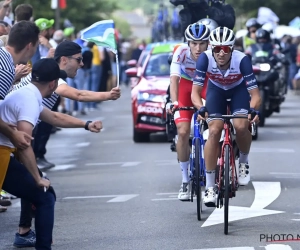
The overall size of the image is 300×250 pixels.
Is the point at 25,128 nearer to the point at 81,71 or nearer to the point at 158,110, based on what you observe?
the point at 158,110

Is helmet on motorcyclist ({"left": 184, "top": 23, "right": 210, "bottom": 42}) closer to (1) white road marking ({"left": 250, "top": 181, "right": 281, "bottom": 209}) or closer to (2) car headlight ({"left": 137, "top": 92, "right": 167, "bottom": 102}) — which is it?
(1) white road marking ({"left": 250, "top": 181, "right": 281, "bottom": 209})

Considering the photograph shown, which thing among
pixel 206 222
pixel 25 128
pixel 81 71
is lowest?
pixel 81 71

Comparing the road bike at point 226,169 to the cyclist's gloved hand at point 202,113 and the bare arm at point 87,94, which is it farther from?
the bare arm at point 87,94

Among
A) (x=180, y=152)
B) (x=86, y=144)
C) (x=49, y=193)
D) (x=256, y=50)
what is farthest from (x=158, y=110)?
(x=49, y=193)

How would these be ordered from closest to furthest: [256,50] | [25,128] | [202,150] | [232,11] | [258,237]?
[25,128], [258,237], [202,150], [232,11], [256,50]

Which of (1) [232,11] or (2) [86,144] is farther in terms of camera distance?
(2) [86,144]

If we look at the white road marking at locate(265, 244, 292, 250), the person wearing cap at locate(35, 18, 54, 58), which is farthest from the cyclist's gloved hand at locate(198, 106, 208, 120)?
the person wearing cap at locate(35, 18, 54, 58)

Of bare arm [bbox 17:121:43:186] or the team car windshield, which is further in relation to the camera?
the team car windshield

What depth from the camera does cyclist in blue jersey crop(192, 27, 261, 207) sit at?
34.2 ft

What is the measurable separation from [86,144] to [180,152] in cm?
904

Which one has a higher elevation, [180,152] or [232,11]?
[232,11]

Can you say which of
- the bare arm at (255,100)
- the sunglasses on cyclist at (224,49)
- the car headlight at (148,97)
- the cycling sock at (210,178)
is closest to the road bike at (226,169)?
the cycling sock at (210,178)

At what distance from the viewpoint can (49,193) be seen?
28.1 feet

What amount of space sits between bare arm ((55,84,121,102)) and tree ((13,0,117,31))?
37573 mm
